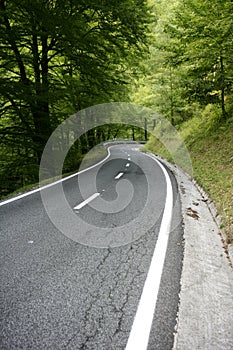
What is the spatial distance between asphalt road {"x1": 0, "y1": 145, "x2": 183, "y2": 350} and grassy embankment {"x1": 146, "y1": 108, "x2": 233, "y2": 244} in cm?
114

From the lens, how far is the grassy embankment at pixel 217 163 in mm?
5912

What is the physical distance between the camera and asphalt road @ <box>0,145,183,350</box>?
2395mm

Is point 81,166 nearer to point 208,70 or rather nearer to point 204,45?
point 208,70

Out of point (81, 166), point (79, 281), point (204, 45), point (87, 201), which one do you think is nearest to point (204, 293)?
point (79, 281)

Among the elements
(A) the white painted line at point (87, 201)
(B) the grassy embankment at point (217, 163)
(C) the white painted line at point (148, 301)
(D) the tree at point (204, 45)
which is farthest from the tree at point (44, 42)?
(C) the white painted line at point (148, 301)

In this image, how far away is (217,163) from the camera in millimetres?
10148

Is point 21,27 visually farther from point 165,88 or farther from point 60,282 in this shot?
point 165,88

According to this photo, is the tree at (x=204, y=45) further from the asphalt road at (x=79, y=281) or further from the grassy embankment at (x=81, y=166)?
the asphalt road at (x=79, y=281)

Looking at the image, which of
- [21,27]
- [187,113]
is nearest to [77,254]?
[21,27]

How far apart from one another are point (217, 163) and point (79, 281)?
27.5 ft

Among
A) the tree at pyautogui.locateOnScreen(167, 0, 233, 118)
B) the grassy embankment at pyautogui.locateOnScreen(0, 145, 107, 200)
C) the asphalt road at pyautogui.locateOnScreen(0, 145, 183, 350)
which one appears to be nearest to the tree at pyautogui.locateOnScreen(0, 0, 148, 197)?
the tree at pyautogui.locateOnScreen(167, 0, 233, 118)

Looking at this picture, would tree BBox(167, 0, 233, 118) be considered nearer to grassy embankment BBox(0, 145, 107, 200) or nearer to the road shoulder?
grassy embankment BBox(0, 145, 107, 200)

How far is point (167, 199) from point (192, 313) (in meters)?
4.82

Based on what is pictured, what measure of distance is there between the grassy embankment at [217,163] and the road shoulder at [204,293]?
1.47ft
